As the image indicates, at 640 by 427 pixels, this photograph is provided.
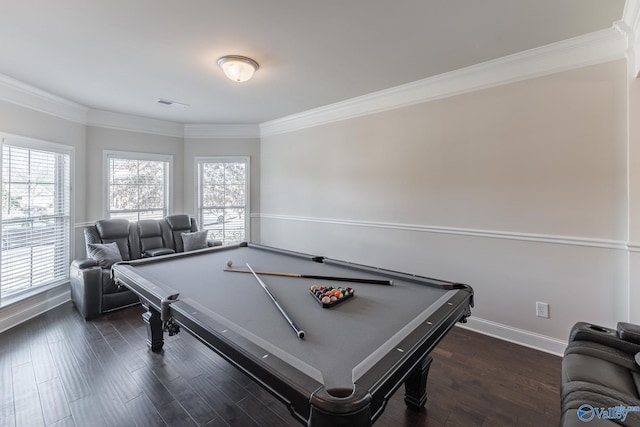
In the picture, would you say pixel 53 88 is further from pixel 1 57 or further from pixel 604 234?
pixel 604 234

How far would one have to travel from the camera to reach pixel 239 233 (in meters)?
5.33

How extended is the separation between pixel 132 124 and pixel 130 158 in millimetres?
549

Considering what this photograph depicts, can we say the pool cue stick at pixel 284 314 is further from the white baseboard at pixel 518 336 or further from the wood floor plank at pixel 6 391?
the white baseboard at pixel 518 336

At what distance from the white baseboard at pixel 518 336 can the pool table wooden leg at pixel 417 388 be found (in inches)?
54.8

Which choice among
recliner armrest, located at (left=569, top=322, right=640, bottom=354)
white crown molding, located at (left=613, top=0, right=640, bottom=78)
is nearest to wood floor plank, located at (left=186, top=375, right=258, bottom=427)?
recliner armrest, located at (left=569, top=322, right=640, bottom=354)

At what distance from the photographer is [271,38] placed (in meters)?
2.28

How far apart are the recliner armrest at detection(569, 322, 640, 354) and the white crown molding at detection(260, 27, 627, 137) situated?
208cm

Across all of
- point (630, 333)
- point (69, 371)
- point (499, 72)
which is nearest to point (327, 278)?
point (630, 333)

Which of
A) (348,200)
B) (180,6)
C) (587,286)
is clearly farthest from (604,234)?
(180,6)

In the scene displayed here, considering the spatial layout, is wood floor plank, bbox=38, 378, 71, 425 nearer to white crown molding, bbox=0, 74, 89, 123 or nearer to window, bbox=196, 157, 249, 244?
white crown molding, bbox=0, 74, 89, 123

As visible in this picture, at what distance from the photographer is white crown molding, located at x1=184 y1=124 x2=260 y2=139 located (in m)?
5.17

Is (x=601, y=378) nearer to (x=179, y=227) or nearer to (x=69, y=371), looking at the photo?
(x=69, y=371)

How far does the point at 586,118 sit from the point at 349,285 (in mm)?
2389

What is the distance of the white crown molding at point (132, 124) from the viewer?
425 cm
